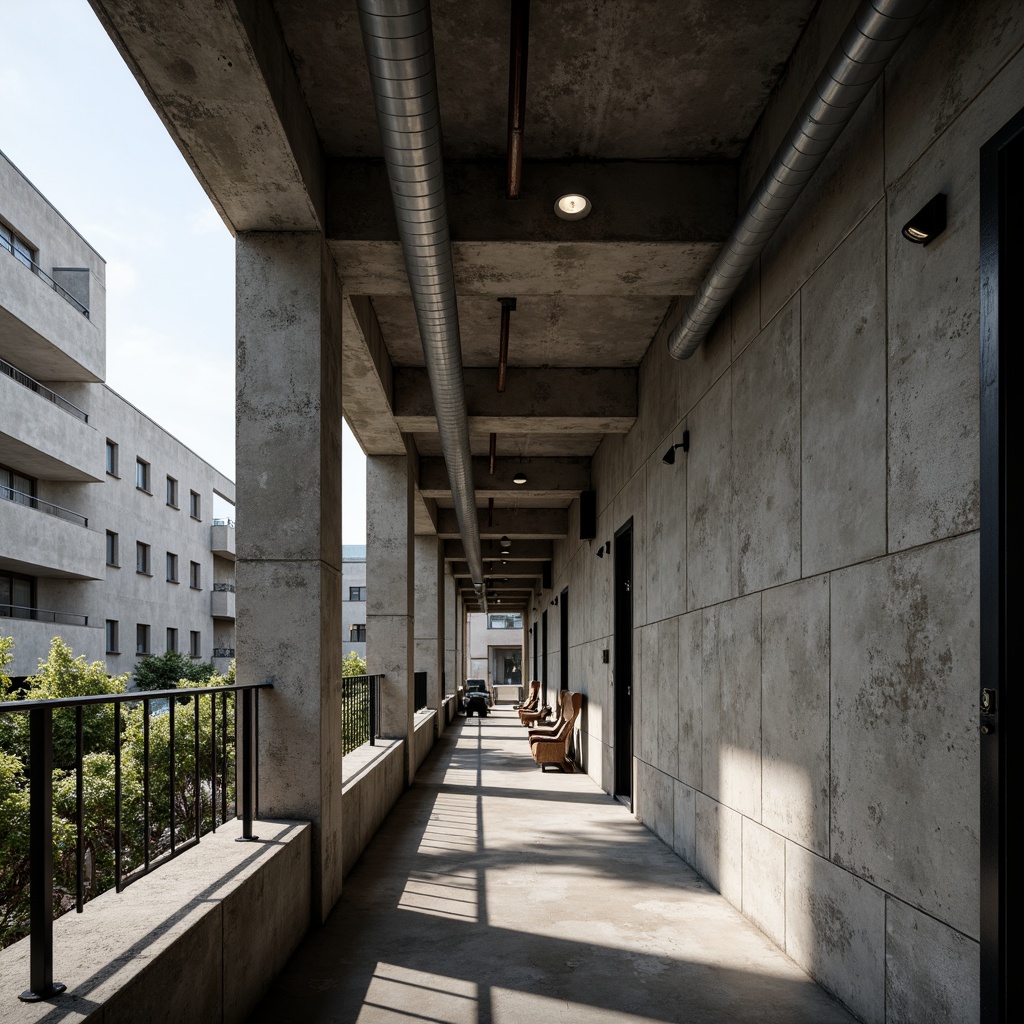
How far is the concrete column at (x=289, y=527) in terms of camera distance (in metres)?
4.28

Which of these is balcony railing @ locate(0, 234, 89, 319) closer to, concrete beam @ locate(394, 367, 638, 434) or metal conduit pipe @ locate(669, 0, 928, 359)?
concrete beam @ locate(394, 367, 638, 434)

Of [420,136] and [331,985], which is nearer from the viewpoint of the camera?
[420,136]

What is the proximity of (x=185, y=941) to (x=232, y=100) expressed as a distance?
2.97 metres

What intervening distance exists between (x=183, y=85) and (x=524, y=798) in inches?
276

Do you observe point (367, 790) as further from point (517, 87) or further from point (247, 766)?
point (517, 87)

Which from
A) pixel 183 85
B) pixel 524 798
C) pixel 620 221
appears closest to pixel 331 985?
pixel 183 85

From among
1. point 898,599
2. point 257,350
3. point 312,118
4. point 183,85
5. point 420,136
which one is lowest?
point 898,599

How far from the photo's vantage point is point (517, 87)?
11.6 feet

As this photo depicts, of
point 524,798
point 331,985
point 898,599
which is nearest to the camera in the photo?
point 898,599

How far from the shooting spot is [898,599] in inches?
114

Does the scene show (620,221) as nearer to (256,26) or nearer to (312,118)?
(312,118)

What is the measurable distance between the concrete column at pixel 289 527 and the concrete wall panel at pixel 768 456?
7.06 ft

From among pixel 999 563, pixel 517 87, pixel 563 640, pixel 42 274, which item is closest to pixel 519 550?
pixel 563 640

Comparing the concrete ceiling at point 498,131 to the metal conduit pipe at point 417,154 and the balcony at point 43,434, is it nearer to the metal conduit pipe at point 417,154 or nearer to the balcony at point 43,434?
the metal conduit pipe at point 417,154
